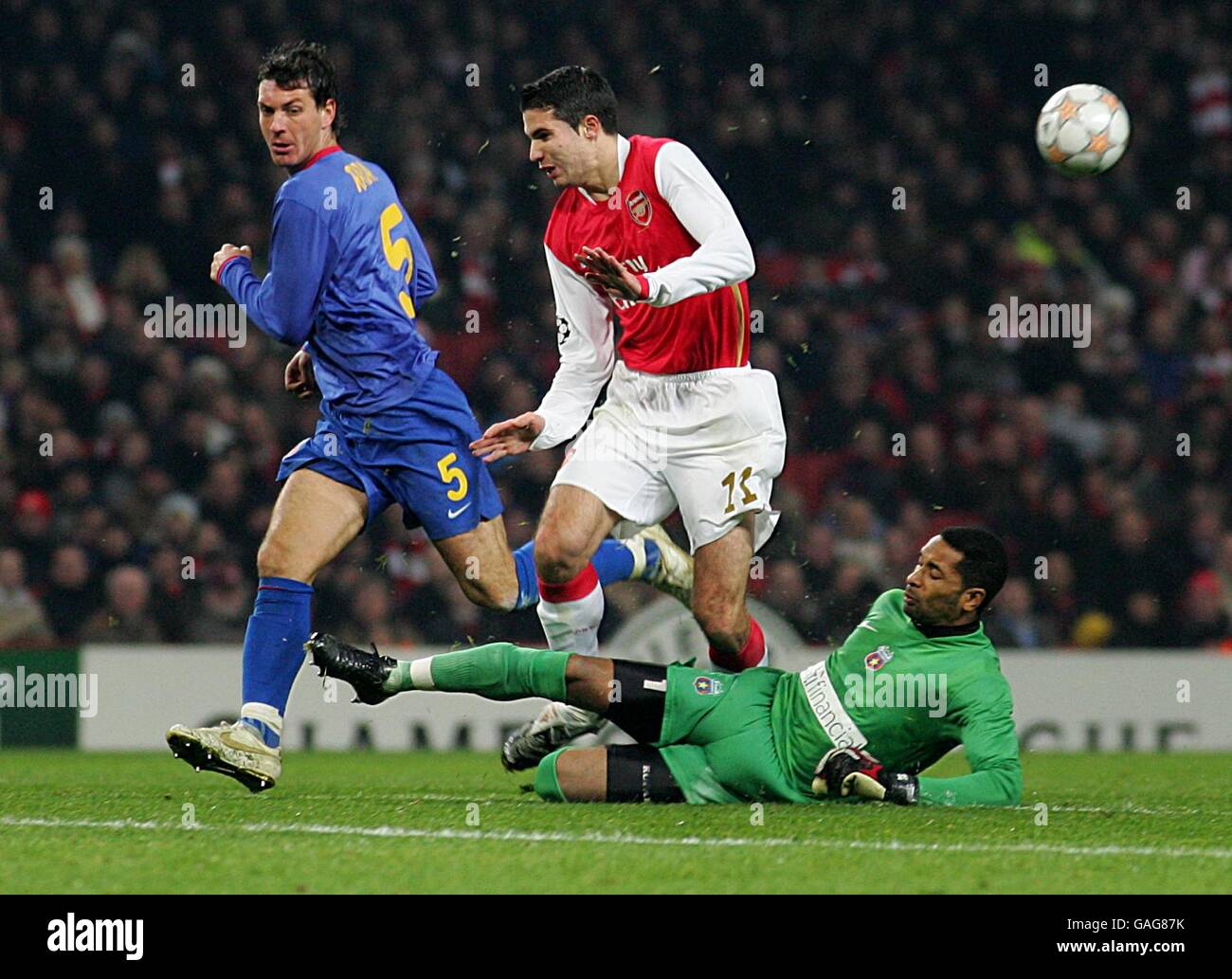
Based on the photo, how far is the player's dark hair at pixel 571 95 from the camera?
615cm

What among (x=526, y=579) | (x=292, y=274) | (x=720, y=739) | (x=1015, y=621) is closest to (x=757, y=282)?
(x=1015, y=621)

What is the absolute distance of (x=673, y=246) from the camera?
6305 millimetres

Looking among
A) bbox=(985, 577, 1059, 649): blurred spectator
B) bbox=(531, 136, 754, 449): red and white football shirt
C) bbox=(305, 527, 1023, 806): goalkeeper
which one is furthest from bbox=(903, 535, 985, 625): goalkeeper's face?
bbox=(985, 577, 1059, 649): blurred spectator

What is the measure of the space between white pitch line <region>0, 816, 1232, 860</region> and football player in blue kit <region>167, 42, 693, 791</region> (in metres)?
0.55

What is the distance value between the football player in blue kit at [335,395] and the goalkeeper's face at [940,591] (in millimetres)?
1392

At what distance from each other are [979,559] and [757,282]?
6.61m

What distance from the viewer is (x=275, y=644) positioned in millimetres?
5801

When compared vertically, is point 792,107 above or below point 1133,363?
above

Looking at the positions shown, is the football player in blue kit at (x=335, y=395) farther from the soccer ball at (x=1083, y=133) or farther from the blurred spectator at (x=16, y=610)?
the blurred spectator at (x=16, y=610)

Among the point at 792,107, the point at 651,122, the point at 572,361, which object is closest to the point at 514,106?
the point at 651,122

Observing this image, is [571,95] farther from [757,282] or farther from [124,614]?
[757,282]

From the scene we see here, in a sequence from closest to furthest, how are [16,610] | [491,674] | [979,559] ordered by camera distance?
[491,674], [979,559], [16,610]

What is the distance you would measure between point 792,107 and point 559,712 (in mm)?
8293

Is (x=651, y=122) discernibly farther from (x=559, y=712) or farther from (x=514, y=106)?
(x=559, y=712)
